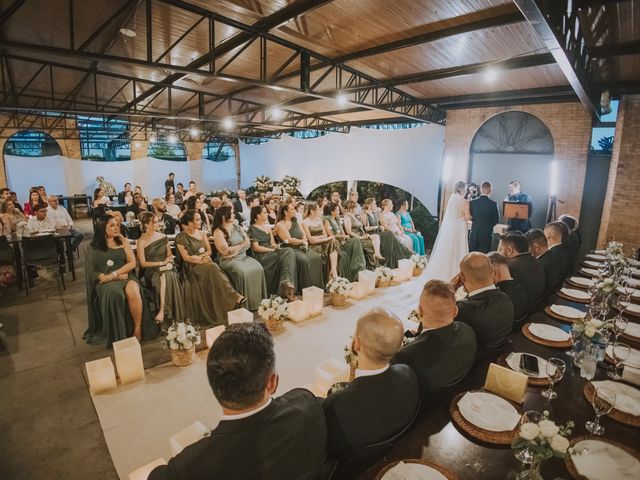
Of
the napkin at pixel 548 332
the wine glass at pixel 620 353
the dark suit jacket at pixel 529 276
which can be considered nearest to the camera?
the wine glass at pixel 620 353

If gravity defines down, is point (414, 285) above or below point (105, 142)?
below

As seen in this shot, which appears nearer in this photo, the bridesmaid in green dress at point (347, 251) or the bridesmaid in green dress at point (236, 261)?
the bridesmaid in green dress at point (236, 261)

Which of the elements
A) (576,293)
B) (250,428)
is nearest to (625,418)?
(250,428)

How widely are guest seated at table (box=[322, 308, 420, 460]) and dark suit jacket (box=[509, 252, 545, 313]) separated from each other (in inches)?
75.3

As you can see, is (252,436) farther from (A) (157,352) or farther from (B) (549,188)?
(B) (549,188)

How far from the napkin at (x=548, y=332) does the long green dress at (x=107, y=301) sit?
3784mm

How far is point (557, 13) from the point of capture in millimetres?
A: 2928

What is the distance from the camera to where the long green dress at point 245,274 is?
455cm

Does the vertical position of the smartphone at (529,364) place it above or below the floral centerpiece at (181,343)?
above

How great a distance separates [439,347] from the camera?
185 centimetres

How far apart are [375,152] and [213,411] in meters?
8.80

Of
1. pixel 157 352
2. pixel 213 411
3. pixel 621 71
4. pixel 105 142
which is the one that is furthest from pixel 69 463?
pixel 105 142

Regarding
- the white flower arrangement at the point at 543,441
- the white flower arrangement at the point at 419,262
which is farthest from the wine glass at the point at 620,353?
the white flower arrangement at the point at 419,262

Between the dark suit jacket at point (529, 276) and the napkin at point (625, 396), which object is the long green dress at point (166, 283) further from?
the napkin at point (625, 396)
